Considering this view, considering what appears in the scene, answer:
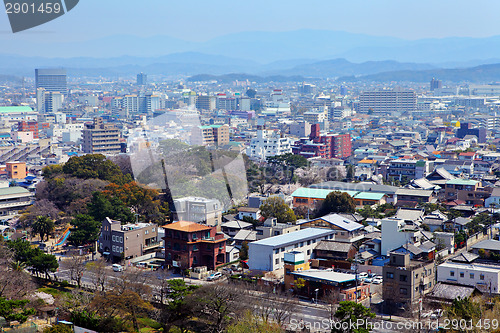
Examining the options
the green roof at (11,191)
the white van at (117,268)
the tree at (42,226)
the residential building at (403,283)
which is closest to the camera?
the residential building at (403,283)

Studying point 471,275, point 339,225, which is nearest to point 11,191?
point 339,225

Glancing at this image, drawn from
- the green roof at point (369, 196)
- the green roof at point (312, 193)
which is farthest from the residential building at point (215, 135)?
the green roof at point (369, 196)

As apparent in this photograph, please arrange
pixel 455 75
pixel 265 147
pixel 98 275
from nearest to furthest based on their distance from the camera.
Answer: pixel 98 275 < pixel 265 147 < pixel 455 75

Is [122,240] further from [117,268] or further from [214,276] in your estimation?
[214,276]

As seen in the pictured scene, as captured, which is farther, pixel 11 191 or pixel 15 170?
pixel 15 170

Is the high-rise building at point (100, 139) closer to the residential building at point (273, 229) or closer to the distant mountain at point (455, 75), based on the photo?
the residential building at point (273, 229)

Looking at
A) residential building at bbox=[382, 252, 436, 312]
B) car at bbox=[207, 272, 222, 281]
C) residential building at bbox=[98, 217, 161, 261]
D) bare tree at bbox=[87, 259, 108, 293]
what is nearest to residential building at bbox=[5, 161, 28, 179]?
residential building at bbox=[98, 217, 161, 261]
